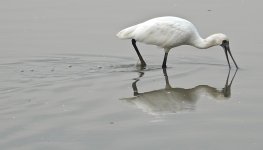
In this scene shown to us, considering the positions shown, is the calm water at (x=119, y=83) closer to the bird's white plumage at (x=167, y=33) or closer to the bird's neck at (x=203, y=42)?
the bird's neck at (x=203, y=42)

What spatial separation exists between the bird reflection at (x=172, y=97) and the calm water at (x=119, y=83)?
16 mm

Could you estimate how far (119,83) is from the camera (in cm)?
1125

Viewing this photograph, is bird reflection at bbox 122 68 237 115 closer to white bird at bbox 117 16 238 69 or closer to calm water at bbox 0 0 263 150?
calm water at bbox 0 0 263 150

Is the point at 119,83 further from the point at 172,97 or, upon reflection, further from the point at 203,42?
the point at 203,42

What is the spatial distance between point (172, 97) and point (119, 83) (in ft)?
3.90

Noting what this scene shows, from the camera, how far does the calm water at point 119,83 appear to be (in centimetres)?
834

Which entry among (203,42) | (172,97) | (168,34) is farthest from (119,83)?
(203,42)

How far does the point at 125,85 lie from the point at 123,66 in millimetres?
1453

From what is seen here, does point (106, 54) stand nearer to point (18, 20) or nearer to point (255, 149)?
point (18, 20)

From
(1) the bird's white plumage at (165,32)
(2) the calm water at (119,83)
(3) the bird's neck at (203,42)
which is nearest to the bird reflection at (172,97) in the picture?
(2) the calm water at (119,83)

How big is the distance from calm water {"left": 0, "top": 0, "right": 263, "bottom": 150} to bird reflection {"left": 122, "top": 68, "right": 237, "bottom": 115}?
0.05ft

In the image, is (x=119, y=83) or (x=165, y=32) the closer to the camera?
(x=119, y=83)

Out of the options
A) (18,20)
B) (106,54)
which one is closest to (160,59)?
(106,54)

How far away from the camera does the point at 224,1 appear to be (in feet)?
61.1
